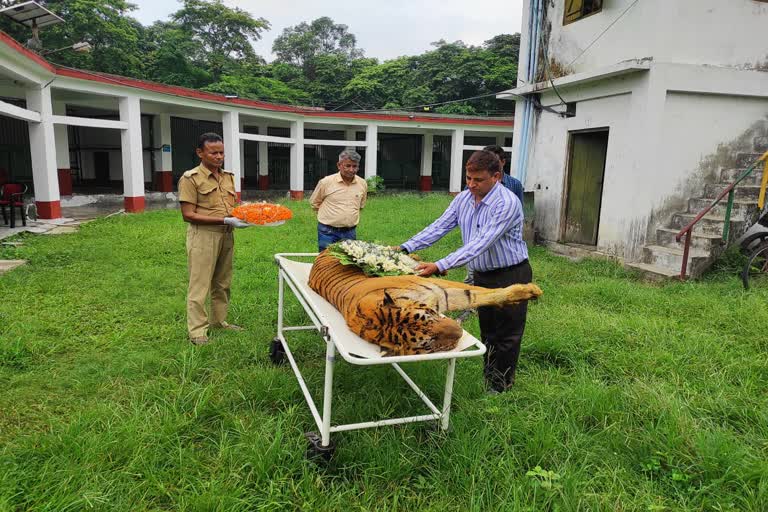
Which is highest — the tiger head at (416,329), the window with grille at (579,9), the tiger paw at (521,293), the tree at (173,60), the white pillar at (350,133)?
the tree at (173,60)

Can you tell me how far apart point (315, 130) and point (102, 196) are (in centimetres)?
867

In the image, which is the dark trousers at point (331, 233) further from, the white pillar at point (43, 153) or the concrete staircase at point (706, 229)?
the white pillar at point (43, 153)

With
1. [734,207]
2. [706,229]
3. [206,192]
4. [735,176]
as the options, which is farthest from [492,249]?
[735,176]

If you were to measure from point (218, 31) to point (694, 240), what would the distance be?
104ft

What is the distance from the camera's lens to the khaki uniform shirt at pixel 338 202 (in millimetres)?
4863

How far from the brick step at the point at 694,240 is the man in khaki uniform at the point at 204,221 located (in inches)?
196

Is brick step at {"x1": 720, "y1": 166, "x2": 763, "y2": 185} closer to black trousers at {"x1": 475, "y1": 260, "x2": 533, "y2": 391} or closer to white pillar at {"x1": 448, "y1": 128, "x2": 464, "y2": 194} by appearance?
black trousers at {"x1": 475, "y1": 260, "x2": 533, "y2": 391}

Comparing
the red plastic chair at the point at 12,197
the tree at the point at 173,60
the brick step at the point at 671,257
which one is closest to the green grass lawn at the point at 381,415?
the brick step at the point at 671,257

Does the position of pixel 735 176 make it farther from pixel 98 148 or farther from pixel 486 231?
pixel 98 148

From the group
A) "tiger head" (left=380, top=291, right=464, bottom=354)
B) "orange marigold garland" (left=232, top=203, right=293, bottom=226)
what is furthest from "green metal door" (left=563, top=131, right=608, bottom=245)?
"tiger head" (left=380, top=291, right=464, bottom=354)

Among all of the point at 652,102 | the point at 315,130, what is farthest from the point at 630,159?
the point at 315,130

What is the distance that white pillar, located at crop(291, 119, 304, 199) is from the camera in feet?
54.5

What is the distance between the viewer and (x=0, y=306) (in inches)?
183

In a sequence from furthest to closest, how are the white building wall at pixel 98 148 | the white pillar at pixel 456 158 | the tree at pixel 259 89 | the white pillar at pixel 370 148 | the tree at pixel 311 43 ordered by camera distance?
the tree at pixel 311 43, the tree at pixel 259 89, the white pillar at pixel 456 158, the white pillar at pixel 370 148, the white building wall at pixel 98 148
